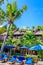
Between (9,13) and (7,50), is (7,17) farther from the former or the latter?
(7,50)

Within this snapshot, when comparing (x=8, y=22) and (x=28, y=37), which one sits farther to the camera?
(x=28, y=37)

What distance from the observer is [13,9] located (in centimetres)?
2866

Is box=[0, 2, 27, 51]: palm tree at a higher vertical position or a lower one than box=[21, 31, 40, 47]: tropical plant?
higher

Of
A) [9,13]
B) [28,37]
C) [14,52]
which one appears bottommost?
[14,52]

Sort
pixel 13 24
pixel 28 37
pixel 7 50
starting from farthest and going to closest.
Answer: pixel 7 50 < pixel 28 37 < pixel 13 24

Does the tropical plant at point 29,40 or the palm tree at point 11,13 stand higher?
the palm tree at point 11,13

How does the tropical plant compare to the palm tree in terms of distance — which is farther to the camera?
the tropical plant

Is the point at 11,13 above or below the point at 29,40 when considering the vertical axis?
above

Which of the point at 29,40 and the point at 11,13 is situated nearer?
the point at 11,13

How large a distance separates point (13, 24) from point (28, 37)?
304 inches

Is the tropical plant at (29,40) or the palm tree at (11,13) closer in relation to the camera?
the palm tree at (11,13)

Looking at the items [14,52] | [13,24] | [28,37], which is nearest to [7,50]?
[14,52]

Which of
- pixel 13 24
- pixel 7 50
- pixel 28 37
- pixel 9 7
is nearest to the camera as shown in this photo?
pixel 9 7

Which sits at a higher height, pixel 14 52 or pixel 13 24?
pixel 13 24
